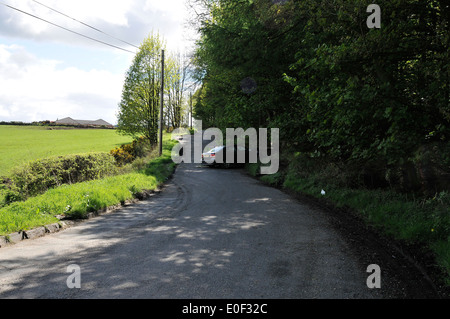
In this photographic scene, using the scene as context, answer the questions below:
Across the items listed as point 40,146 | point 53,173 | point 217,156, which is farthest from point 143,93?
point 40,146

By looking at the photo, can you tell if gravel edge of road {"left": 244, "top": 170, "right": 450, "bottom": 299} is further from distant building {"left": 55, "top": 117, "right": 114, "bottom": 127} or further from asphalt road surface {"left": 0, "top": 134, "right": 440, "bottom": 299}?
distant building {"left": 55, "top": 117, "right": 114, "bottom": 127}

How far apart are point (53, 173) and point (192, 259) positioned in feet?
34.9

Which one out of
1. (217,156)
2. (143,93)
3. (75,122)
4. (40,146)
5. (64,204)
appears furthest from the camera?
(75,122)

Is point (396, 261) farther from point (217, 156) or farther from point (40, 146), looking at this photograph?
point (40, 146)

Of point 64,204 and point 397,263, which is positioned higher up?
point 64,204

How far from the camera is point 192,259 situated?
4.69 metres

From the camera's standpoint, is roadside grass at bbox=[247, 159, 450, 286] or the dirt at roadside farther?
roadside grass at bbox=[247, 159, 450, 286]

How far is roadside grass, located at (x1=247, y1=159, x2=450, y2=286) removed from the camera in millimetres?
4984

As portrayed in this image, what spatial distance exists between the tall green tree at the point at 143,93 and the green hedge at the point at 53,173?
13359mm

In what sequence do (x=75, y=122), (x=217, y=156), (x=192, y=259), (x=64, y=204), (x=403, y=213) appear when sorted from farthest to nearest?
(x=75, y=122), (x=217, y=156), (x=64, y=204), (x=403, y=213), (x=192, y=259)

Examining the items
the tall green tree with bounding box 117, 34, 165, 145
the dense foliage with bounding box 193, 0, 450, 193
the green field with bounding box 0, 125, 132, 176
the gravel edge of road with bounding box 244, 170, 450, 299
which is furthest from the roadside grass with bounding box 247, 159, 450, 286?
the tall green tree with bounding box 117, 34, 165, 145

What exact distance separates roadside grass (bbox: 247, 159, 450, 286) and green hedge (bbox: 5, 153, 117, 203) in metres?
10.6

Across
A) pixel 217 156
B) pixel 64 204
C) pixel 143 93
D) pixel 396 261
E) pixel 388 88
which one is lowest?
pixel 396 261

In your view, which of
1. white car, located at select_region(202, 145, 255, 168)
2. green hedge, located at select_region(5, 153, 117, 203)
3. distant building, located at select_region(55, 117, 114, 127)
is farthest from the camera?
distant building, located at select_region(55, 117, 114, 127)
